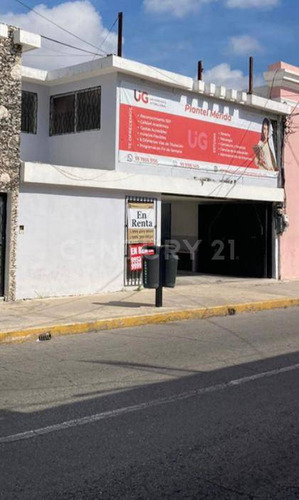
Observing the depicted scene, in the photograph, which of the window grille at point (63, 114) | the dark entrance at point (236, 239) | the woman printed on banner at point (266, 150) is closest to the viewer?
the window grille at point (63, 114)

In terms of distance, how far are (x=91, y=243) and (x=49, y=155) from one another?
381cm

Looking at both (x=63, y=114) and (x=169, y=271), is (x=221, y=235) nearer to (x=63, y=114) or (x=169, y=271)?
(x=63, y=114)

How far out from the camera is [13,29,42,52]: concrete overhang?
12625 mm

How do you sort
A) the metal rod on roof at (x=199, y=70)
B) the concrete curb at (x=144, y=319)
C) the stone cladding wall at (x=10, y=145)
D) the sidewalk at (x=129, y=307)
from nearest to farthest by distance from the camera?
the concrete curb at (x=144, y=319)
the sidewalk at (x=129, y=307)
the stone cladding wall at (x=10, y=145)
the metal rod on roof at (x=199, y=70)

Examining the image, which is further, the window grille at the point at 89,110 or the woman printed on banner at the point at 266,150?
the woman printed on banner at the point at 266,150

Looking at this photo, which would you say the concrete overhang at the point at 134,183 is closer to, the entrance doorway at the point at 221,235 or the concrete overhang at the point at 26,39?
the entrance doorway at the point at 221,235

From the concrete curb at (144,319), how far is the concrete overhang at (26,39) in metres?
6.36

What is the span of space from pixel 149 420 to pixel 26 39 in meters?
9.82

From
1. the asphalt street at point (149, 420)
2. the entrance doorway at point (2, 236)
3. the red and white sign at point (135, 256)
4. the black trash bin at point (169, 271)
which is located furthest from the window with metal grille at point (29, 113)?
the asphalt street at point (149, 420)

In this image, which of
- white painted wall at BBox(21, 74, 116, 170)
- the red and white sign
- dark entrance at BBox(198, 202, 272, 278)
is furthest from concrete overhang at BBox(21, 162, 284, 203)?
the red and white sign

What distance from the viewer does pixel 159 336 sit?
9930mm

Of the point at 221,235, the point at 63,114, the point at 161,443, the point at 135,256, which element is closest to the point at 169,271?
the point at 135,256

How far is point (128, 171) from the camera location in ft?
49.3

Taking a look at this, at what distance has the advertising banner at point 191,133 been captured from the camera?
594 inches
